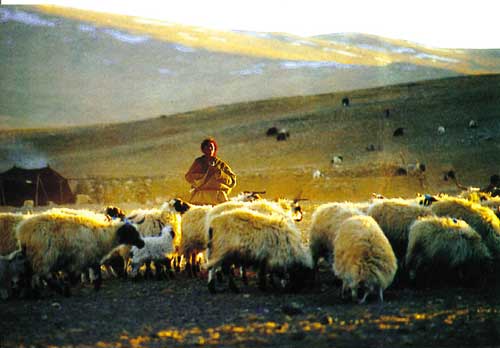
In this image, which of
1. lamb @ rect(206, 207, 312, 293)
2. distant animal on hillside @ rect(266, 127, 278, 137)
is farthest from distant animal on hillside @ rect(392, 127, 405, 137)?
lamb @ rect(206, 207, 312, 293)

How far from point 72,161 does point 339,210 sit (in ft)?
124

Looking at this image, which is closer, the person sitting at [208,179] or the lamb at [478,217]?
the lamb at [478,217]

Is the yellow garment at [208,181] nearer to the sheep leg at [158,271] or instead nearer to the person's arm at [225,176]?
the person's arm at [225,176]

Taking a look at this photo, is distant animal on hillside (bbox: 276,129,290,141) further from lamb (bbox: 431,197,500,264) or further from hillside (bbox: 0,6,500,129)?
lamb (bbox: 431,197,500,264)

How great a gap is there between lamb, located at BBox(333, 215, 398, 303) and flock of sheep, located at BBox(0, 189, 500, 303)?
11 millimetres

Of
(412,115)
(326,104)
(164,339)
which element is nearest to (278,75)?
(326,104)

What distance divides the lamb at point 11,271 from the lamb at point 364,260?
3.93 metres

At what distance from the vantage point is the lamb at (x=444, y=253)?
9.45 metres

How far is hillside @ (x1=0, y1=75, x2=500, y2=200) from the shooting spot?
3375cm

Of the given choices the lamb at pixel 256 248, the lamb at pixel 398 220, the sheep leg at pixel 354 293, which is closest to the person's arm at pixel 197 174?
the lamb at pixel 398 220

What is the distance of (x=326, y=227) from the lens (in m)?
10.4

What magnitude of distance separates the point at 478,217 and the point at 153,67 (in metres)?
75.9

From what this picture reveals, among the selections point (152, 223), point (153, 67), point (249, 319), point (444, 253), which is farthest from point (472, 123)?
point (153, 67)

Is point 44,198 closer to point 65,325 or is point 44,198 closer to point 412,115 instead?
point 65,325
